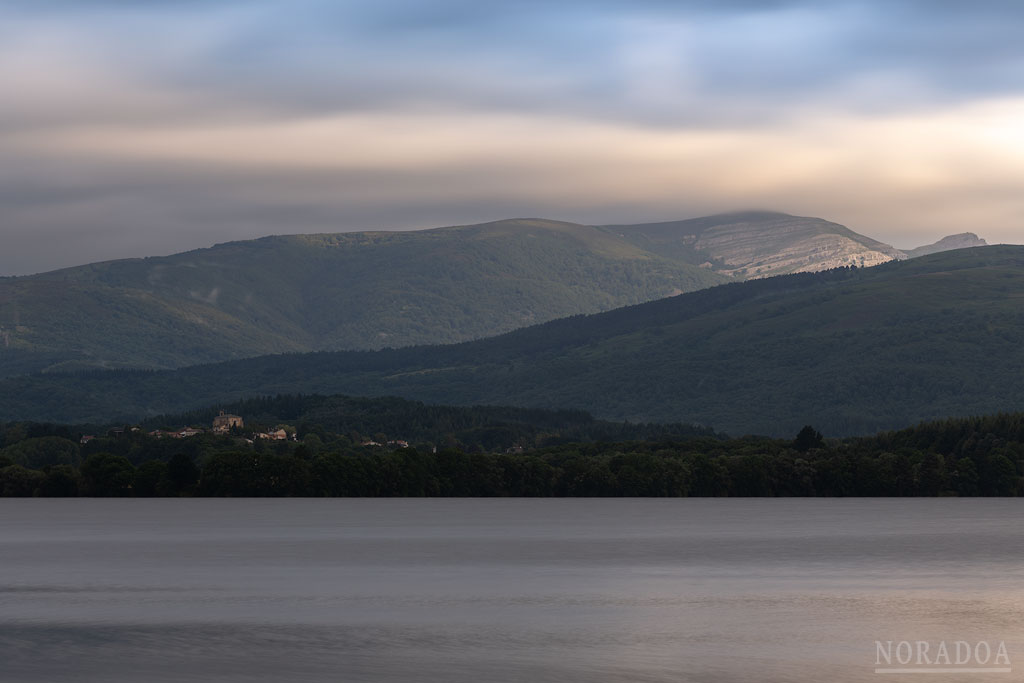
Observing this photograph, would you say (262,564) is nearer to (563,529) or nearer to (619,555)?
(619,555)

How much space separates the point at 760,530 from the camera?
18562 cm

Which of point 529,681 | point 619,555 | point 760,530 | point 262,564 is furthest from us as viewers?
point 760,530

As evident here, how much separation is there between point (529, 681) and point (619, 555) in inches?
3132

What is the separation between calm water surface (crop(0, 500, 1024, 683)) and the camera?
224 feet

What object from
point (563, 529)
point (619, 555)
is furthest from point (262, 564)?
point (563, 529)

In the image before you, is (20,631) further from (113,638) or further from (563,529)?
(563,529)

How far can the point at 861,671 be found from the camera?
2579 inches

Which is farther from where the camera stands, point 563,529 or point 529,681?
point 563,529

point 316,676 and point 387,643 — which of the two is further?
point 387,643

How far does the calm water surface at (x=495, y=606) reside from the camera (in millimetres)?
68125

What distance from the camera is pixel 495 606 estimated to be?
3681 inches

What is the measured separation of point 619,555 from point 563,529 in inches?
1822

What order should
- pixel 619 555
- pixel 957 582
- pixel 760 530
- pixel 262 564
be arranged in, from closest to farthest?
1. pixel 957 582
2. pixel 262 564
3. pixel 619 555
4. pixel 760 530

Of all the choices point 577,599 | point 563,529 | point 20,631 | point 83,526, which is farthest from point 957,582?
point 83,526
